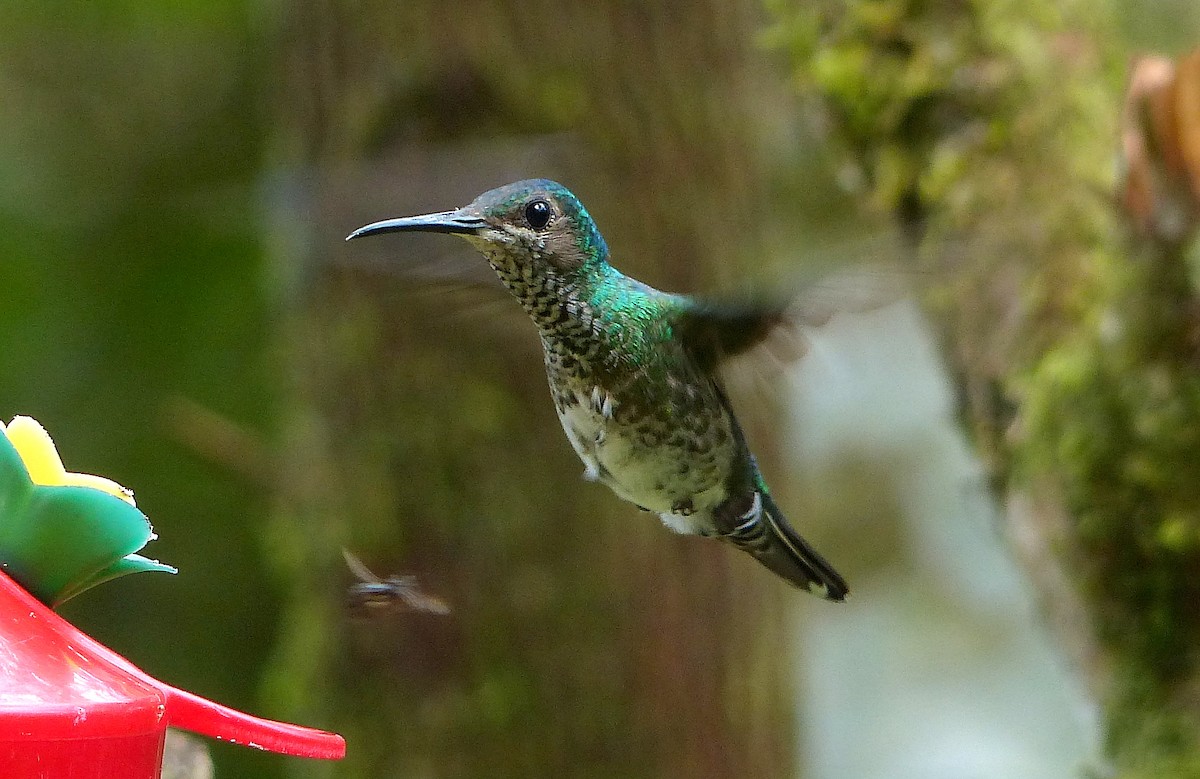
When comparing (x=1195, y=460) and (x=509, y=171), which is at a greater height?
(x=509, y=171)

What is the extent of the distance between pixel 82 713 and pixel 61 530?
9.2 inches

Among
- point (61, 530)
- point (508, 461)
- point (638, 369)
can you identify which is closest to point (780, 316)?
point (638, 369)

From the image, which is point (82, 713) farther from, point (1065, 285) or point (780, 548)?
point (1065, 285)

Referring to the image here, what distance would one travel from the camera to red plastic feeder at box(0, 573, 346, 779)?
3.26 ft

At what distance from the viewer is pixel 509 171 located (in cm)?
238

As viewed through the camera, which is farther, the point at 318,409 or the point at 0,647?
the point at 318,409

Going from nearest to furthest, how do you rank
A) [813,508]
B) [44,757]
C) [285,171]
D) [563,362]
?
[44,757] → [563,362] → [285,171] → [813,508]

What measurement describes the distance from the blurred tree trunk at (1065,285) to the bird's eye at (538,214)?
3.12 feet

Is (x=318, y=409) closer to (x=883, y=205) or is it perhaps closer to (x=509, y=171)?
(x=509, y=171)

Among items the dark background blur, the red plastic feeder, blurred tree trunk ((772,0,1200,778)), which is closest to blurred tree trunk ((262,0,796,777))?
the dark background blur

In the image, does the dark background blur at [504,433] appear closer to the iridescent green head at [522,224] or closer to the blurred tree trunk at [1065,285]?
the blurred tree trunk at [1065,285]

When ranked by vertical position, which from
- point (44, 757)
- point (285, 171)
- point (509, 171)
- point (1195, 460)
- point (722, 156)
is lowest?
point (44, 757)

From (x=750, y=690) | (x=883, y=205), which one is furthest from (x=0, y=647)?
(x=750, y=690)

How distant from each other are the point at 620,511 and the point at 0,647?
221 cm
